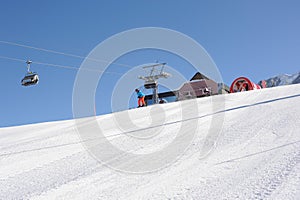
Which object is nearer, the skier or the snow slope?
the snow slope

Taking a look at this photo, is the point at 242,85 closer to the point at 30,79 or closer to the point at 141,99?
the point at 141,99

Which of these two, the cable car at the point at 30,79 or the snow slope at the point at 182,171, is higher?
the cable car at the point at 30,79

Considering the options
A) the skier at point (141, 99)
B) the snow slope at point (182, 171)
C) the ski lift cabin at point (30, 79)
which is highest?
the ski lift cabin at point (30, 79)

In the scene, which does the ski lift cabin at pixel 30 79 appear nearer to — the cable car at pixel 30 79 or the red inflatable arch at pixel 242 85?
the cable car at pixel 30 79

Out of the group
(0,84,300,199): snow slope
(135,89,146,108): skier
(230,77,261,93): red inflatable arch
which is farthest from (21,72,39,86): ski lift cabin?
(230,77,261,93): red inflatable arch

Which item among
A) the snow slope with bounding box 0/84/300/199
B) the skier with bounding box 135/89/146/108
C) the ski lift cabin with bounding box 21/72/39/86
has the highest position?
the ski lift cabin with bounding box 21/72/39/86

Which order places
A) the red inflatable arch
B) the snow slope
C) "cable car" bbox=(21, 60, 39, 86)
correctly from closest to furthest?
1. the snow slope
2. "cable car" bbox=(21, 60, 39, 86)
3. the red inflatable arch

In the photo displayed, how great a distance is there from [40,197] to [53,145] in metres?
2.32

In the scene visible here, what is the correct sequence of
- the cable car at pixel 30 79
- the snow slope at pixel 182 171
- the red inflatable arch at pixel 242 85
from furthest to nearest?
the red inflatable arch at pixel 242 85, the cable car at pixel 30 79, the snow slope at pixel 182 171

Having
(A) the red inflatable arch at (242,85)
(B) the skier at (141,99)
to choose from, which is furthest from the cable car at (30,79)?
(A) the red inflatable arch at (242,85)

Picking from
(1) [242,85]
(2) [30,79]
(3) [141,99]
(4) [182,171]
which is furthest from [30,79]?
(1) [242,85]

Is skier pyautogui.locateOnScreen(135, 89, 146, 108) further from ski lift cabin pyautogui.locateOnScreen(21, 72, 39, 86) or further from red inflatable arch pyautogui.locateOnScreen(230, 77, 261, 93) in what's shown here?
red inflatable arch pyautogui.locateOnScreen(230, 77, 261, 93)

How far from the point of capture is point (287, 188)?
230cm

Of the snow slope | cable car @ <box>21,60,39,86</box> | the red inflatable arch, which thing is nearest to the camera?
the snow slope
